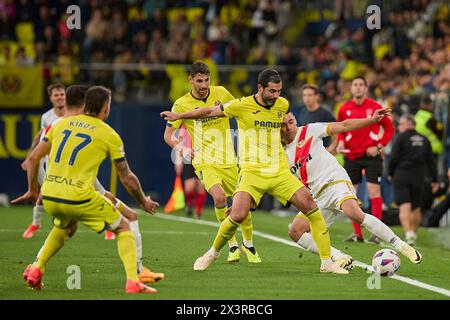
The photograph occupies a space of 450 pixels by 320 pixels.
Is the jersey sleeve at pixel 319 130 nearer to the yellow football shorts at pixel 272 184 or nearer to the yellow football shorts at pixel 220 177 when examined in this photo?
the yellow football shorts at pixel 272 184

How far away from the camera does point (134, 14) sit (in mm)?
29062

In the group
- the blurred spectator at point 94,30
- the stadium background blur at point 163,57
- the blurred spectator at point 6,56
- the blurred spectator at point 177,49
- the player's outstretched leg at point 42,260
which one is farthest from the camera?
the blurred spectator at point 94,30

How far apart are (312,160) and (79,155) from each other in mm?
3441

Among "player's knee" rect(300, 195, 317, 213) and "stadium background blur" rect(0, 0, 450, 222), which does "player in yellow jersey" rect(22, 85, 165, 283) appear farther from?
"stadium background blur" rect(0, 0, 450, 222)

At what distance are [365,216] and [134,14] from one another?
17853 mm

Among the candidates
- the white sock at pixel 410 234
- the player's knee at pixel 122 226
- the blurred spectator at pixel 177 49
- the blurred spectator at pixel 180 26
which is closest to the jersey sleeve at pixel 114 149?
the player's knee at pixel 122 226

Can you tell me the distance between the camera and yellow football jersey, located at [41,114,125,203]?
995 cm

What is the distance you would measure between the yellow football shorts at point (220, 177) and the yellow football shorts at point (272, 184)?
60.6 inches

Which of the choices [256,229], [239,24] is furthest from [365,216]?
[239,24]

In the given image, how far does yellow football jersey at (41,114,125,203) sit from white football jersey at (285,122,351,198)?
297 centimetres

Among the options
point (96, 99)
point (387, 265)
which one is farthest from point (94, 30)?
point (96, 99)

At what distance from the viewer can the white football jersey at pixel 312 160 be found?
1236 cm

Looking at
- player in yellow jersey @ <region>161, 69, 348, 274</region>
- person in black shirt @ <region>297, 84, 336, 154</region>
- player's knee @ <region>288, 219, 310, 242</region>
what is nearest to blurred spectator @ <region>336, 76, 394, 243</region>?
person in black shirt @ <region>297, 84, 336, 154</region>

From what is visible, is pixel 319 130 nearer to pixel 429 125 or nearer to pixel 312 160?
pixel 312 160
